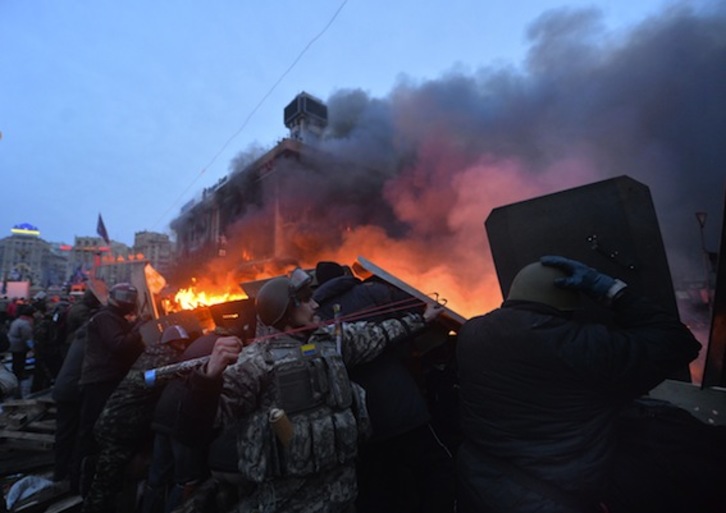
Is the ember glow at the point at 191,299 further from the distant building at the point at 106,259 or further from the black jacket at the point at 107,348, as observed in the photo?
the distant building at the point at 106,259

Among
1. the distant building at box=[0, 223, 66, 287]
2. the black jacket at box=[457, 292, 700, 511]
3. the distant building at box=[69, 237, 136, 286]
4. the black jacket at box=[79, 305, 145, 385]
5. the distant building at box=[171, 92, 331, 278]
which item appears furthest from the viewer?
the distant building at box=[0, 223, 66, 287]

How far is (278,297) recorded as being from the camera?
203cm

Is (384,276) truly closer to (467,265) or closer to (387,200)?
(467,265)

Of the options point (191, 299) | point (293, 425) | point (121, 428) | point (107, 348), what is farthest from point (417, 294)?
point (191, 299)

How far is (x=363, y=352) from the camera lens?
6.93ft

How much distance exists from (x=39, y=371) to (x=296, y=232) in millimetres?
11546

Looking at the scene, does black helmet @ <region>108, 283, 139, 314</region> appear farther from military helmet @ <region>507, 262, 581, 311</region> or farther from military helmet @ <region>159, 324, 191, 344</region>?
military helmet @ <region>507, 262, 581, 311</region>

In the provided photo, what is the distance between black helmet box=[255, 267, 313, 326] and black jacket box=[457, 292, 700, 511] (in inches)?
44.6

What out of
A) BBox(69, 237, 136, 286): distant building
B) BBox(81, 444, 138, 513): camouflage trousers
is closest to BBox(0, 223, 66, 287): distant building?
BBox(69, 237, 136, 286): distant building

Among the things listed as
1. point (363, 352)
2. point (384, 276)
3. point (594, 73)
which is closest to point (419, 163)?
point (594, 73)

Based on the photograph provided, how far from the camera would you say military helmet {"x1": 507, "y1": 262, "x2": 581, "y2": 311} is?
1567 millimetres

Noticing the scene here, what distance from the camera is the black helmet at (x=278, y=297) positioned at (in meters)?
2.00

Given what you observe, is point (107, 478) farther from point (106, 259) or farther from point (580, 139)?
point (106, 259)

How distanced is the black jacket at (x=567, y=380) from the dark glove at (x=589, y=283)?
61mm
